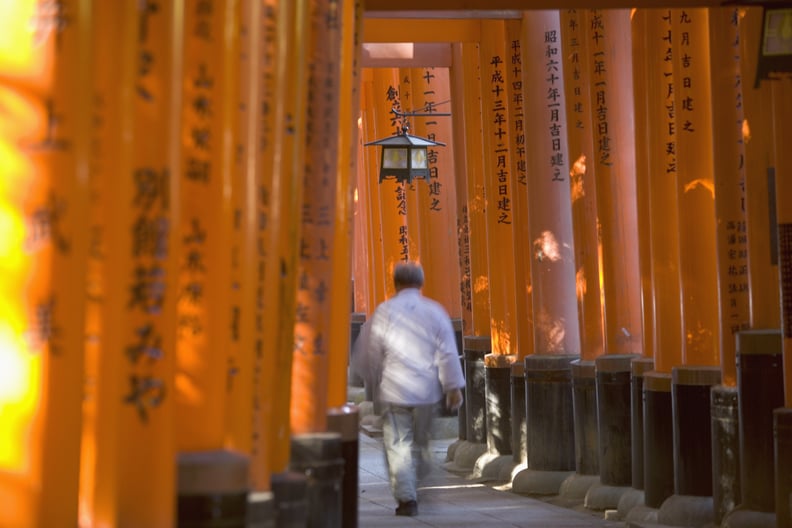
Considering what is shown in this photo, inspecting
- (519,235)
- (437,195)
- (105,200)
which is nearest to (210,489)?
(105,200)

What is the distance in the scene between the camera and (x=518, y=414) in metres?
12.2

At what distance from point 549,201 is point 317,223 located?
20.9 ft

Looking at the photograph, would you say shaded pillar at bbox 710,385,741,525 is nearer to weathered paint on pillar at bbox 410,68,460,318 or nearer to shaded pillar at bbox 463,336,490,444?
shaded pillar at bbox 463,336,490,444

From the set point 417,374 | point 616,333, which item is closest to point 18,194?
point 417,374

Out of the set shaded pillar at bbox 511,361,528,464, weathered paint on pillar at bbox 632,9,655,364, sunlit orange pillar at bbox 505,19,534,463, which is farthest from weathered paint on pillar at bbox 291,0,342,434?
sunlit orange pillar at bbox 505,19,534,463

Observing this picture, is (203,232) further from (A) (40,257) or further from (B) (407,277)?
(B) (407,277)

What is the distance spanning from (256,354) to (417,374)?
552 centimetres

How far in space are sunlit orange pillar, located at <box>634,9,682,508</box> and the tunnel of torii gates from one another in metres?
0.02

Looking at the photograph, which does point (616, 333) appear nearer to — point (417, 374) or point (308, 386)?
point (417, 374)

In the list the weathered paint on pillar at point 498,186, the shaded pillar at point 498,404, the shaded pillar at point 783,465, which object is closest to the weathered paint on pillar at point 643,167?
the shaded pillar at point 783,465

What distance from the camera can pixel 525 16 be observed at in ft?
38.4

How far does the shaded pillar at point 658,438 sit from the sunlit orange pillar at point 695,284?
0.27 m

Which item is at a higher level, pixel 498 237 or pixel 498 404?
pixel 498 237

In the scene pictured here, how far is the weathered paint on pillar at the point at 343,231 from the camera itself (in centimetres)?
602
